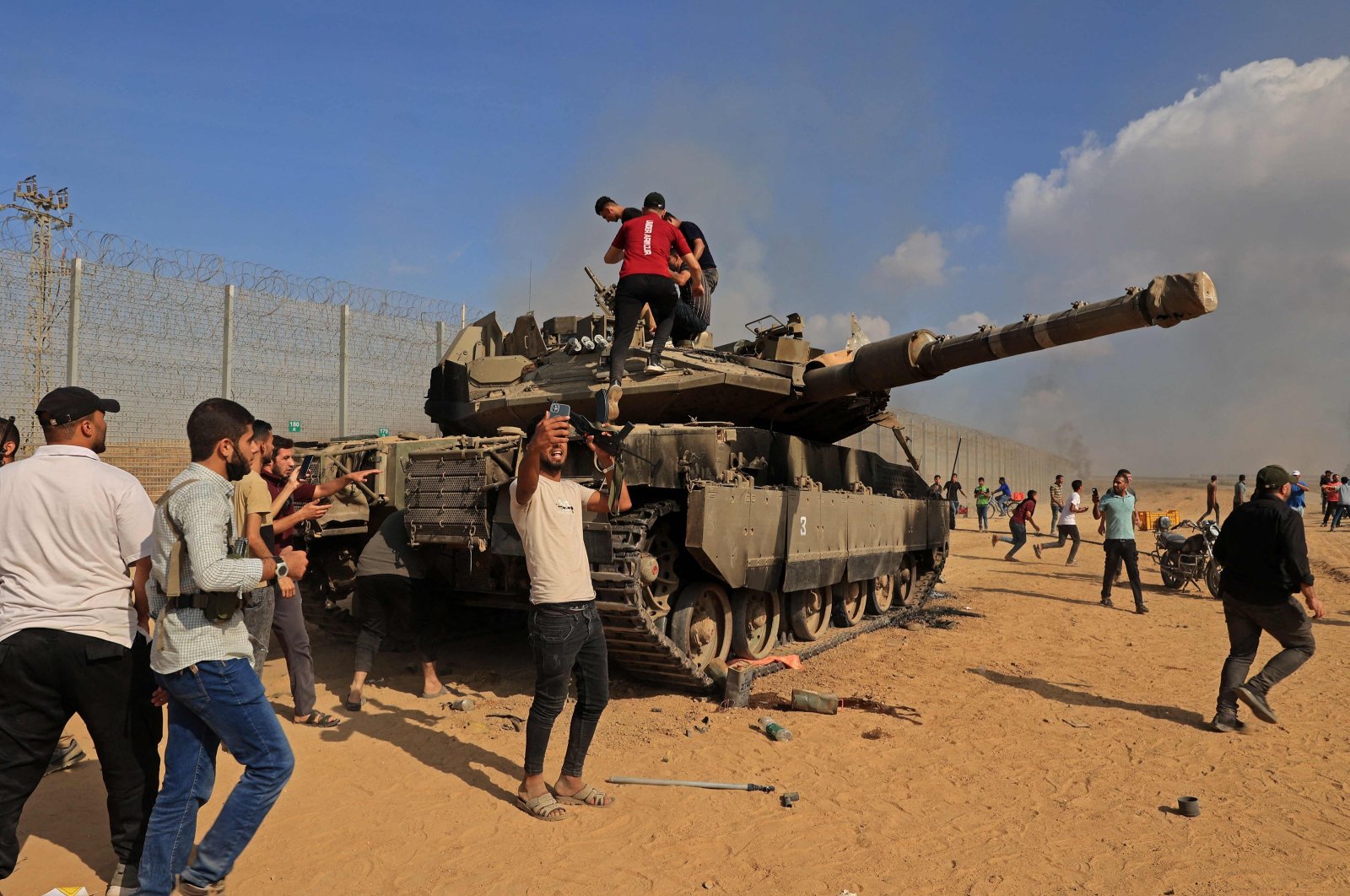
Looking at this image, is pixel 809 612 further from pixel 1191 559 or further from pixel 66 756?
pixel 1191 559

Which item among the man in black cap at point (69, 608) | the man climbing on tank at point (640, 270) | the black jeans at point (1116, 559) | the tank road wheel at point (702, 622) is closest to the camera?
the man in black cap at point (69, 608)

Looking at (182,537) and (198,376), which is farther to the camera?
(198,376)

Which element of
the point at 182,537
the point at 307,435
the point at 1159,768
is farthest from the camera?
the point at 307,435

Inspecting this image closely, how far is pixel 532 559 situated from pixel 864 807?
210cm

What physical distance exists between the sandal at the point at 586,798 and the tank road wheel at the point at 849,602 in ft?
16.6

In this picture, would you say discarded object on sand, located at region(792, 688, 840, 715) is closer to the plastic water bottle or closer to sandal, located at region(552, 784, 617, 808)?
the plastic water bottle

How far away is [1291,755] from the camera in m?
5.76

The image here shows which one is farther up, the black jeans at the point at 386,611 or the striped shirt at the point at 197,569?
the striped shirt at the point at 197,569

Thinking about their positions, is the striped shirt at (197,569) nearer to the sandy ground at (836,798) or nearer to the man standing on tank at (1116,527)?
the sandy ground at (836,798)

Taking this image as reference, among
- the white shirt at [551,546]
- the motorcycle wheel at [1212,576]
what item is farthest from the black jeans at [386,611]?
the motorcycle wheel at [1212,576]

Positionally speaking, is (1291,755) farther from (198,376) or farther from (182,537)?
(198,376)

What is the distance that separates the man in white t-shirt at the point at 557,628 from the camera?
447 cm

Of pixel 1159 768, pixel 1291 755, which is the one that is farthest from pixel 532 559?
pixel 1291 755

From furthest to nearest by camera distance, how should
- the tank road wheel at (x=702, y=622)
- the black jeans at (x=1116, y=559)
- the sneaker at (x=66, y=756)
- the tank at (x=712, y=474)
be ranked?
the black jeans at (x=1116, y=559)
the tank road wheel at (x=702, y=622)
the tank at (x=712, y=474)
the sneaker at (x=66, y=756)
